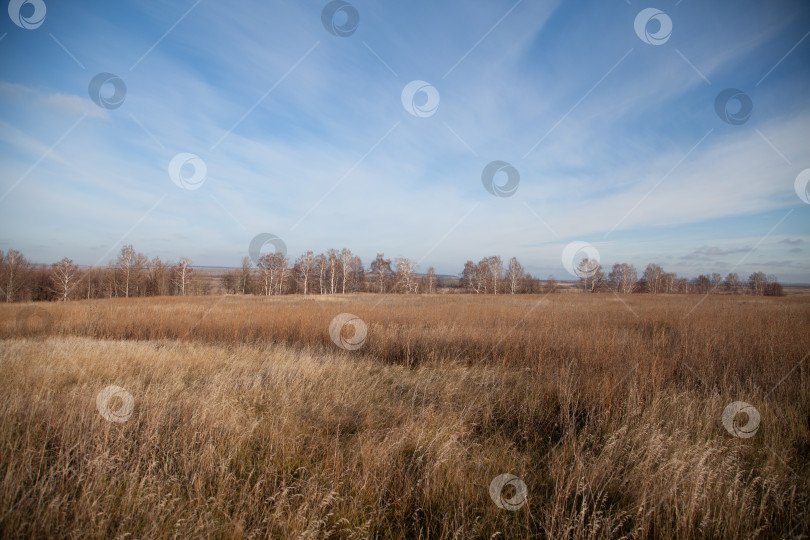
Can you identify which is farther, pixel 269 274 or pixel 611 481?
pixel 269 274

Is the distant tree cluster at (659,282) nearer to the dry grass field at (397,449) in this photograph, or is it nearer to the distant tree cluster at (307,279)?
the distant tree cluster at (307,279)

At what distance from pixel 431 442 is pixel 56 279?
49822 mm

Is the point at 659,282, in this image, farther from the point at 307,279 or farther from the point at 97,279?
the point at 97,279

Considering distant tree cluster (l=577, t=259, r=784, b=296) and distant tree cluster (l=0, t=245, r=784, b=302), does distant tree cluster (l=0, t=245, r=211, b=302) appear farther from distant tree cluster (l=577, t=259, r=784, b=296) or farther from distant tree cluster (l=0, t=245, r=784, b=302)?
distant tree cluster (l=577, t=259, r=784, b=296)

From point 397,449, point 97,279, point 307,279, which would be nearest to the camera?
point 397,449

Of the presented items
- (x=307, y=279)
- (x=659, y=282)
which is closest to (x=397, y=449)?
(x=307, y=279)

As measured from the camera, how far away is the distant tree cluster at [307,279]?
34.6 m

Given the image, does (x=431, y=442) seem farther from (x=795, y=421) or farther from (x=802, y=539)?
(x=795, y=421)

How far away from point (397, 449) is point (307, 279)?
53.4 metres

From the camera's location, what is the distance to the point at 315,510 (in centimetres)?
200

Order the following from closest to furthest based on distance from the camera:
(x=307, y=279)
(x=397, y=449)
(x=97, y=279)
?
(x=397, y=449) → (x=97, y=279) → (x=307, y=279)

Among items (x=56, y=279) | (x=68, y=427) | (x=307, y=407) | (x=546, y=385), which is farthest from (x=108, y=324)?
(x=56, y=279)

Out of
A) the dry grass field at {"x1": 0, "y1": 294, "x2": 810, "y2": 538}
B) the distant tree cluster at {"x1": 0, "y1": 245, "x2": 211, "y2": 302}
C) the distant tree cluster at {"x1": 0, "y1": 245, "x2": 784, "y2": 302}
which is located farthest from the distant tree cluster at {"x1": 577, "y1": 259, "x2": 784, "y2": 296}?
the distant tree cluster at {"x1": 0, "y1": 245, "x2": 211, "y2": 302}

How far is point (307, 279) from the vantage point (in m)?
53.2
